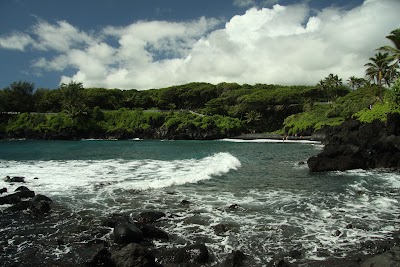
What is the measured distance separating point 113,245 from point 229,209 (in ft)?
19.7

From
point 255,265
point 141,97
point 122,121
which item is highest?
point 141,97

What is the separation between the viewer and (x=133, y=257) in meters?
8.61

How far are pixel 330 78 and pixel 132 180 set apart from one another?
283ft

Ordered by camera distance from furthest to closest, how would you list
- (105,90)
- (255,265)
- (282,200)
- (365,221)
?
(105,90) → (282,200) → (365,221) → (255,265)

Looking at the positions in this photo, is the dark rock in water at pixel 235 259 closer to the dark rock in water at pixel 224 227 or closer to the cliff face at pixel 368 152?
the dark rock in water at pixel 224 227

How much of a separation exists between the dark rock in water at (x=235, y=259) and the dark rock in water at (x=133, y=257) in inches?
78.5

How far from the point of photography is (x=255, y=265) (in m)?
8.97

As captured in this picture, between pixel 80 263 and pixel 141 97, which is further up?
pixel 141 97

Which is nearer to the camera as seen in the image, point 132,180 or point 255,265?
point 255,265

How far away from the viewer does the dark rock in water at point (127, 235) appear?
407 inches

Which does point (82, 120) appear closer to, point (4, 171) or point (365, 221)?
point (4, 171)

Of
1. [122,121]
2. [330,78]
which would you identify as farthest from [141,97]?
[330,78]

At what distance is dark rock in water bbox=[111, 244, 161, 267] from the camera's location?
27.9 feet

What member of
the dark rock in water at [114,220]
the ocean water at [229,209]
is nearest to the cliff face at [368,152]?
the ocean water at [229,209]
